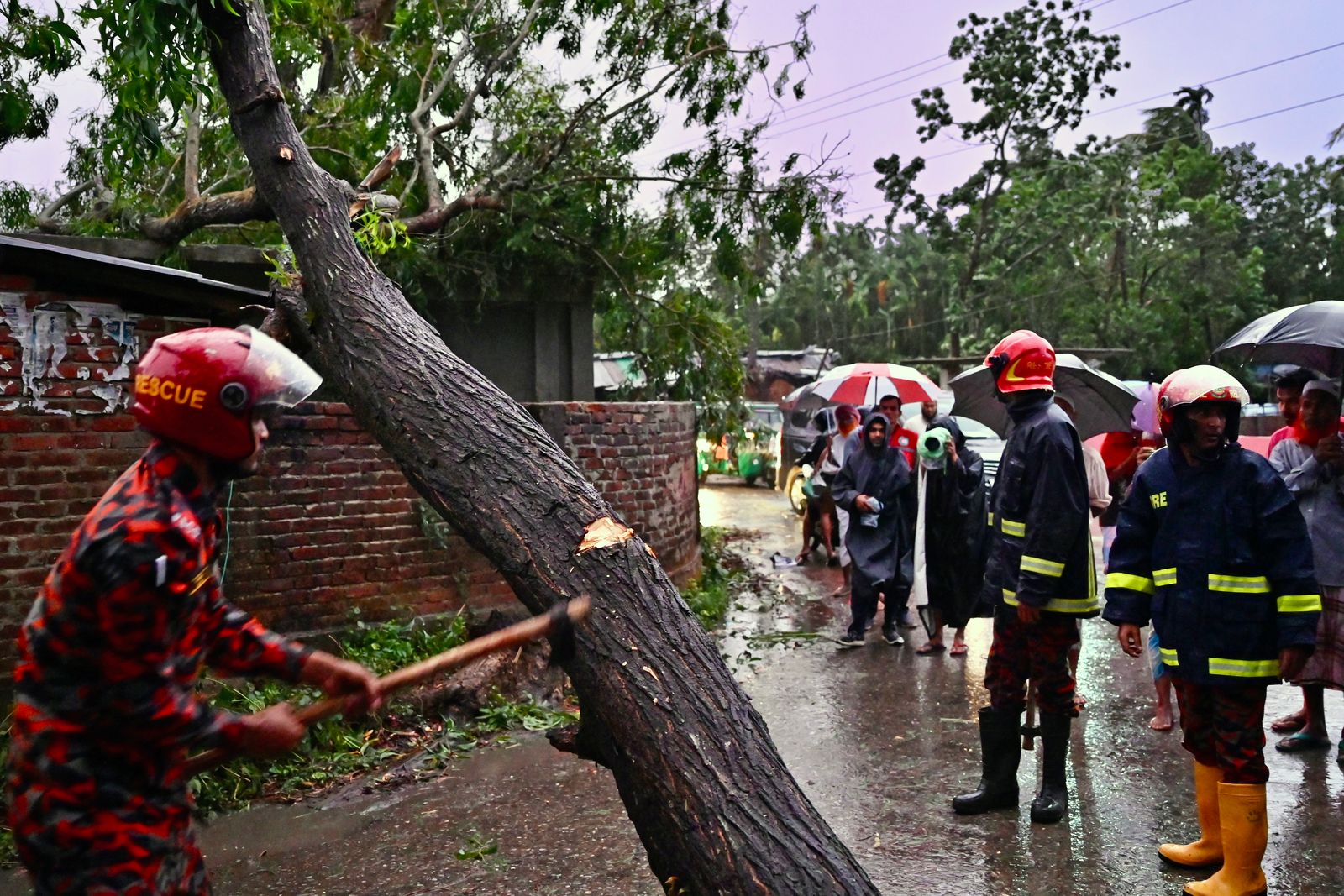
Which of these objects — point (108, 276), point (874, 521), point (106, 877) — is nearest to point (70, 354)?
point (108, 276)

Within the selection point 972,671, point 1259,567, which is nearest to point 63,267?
point 1259,567

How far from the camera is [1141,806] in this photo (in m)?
4.71

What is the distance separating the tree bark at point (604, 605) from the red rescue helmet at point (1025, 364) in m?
2.14

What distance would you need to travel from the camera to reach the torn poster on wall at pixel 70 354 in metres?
5.17

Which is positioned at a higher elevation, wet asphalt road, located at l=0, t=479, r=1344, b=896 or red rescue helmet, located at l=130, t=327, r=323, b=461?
red rescue helmet, located at l=130, t=327, r=323, b=461

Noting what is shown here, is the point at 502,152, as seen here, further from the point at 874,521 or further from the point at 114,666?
the point at 114,666

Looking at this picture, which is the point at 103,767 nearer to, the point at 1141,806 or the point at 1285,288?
the point at 1141,806

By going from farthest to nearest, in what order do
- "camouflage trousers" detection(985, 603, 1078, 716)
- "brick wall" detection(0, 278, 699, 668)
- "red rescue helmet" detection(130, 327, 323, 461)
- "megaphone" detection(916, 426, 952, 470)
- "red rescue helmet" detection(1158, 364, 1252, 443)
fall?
"megaphone" detection(916, 426, 952, 470)
"brick wall" detection(0, 278, 699, 668)
"camouflage trousers" detection(985, 603, 1078, 716)
"red rescue helmet" detection(1158, 364, 1252, 443)
"red rescue helmet" detection(130, 327, 323, 461)

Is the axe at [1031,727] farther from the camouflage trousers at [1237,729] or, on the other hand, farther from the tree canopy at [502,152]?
the tree canopy at [502,152]

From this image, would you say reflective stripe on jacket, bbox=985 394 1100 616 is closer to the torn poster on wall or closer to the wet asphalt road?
the wet asphalt road

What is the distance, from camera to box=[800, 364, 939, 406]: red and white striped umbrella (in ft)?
34.0

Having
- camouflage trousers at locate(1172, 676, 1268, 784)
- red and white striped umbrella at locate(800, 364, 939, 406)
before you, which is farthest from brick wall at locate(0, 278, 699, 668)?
camouflage trousers at locate(1172, 676, 1268, 784)

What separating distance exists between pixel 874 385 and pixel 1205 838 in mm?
7023

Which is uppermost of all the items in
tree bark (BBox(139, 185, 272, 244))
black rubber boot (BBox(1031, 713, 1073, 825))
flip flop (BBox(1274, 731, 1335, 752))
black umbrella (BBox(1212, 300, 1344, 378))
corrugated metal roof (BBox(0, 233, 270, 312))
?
tree bark (BBox(139, 185, 272, 244))
